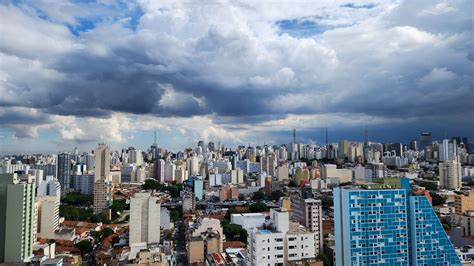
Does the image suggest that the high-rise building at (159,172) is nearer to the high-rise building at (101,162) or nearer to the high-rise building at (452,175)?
the high-rise building at (101,162)

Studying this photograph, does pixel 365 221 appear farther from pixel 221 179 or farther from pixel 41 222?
pixel 221 179

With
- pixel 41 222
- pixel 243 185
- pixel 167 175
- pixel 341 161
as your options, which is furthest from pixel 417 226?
pixel 341 161

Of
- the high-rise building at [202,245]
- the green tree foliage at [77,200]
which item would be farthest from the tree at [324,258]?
the green tree foliage at [77,200]

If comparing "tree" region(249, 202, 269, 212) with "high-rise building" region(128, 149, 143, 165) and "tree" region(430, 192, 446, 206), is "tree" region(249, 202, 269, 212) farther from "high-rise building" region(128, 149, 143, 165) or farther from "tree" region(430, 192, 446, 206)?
"high-rise building" region(128, 149, 143, 165)

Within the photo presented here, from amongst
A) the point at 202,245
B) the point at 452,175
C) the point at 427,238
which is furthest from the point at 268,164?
the point at 427,238

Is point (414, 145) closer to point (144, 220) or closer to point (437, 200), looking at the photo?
point (437, 200)

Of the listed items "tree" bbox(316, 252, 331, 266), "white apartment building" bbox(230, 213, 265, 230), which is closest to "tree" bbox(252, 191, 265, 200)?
"white apartment building" bbox(230, 213, 265, 230)

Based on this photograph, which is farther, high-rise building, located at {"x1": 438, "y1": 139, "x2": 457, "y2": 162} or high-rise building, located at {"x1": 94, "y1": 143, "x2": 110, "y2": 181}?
high-rise building, located at {"x1": 438, "y1": 139, "x2": 457, "y2": 162}
